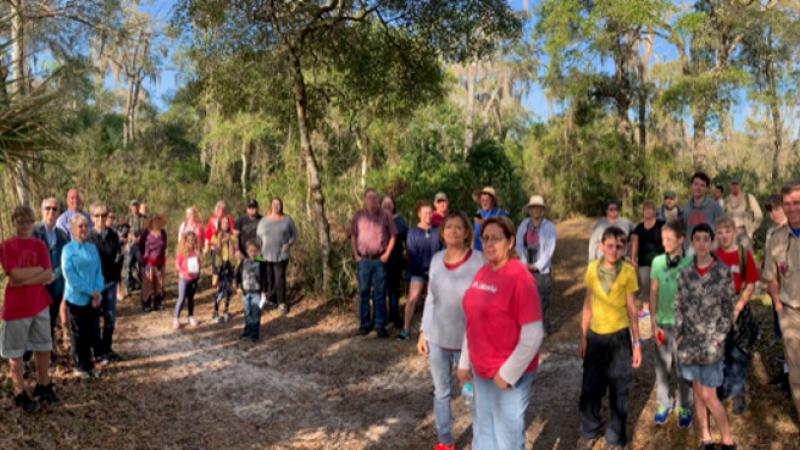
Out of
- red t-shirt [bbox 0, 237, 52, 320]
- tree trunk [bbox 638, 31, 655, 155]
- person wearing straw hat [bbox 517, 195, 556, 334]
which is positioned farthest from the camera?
tree trunk [bbox 638, 31, 655, 155]

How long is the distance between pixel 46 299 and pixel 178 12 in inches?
209

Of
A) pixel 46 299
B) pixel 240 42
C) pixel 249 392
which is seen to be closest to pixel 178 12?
pixel 240 42

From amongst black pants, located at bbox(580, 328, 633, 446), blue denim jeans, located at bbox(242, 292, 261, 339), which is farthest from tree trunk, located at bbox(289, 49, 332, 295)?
black pants, located at bbox(580, 328, 633, 446)

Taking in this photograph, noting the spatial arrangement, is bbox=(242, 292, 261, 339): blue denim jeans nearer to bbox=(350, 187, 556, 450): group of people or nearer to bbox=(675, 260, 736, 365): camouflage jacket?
bbox=(350, 187, 556, 450): group of people

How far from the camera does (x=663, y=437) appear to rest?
4.43m

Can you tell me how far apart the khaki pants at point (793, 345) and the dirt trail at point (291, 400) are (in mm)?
547

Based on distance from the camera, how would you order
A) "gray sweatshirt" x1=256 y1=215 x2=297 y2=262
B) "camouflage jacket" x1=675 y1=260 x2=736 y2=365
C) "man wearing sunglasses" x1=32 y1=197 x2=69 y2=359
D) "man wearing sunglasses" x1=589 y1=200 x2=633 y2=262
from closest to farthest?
Answer: "camouflage jacket" x1=675 y1=260 x2=736 y2=365 < "man wearing sunglasses" x1=32 y1=197 x2=69 y2=359 < "man wearing sunglasses" x1=589 y1=200 x2=633 y2=262 < "gray sweatshirt" x1=256 y1=215 x2=297 y2=262

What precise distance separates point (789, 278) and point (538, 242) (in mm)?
2876

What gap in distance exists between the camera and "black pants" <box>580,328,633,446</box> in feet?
13.3

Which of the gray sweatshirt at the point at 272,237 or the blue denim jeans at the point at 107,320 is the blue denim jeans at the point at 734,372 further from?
the gray sweatshirt at the point at 272,237

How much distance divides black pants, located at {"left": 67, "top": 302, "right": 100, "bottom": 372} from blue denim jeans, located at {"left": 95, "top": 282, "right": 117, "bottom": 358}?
0.36 metres

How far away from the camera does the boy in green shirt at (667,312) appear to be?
14.4 feet

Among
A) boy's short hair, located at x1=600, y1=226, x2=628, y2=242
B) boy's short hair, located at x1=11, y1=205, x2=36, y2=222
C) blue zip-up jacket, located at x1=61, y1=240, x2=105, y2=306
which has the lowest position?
blue zip-up jacket, located at x1=61, y1=240, x2=105, y2=306

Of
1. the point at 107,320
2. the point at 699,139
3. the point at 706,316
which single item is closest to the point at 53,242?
the point at 107,320
